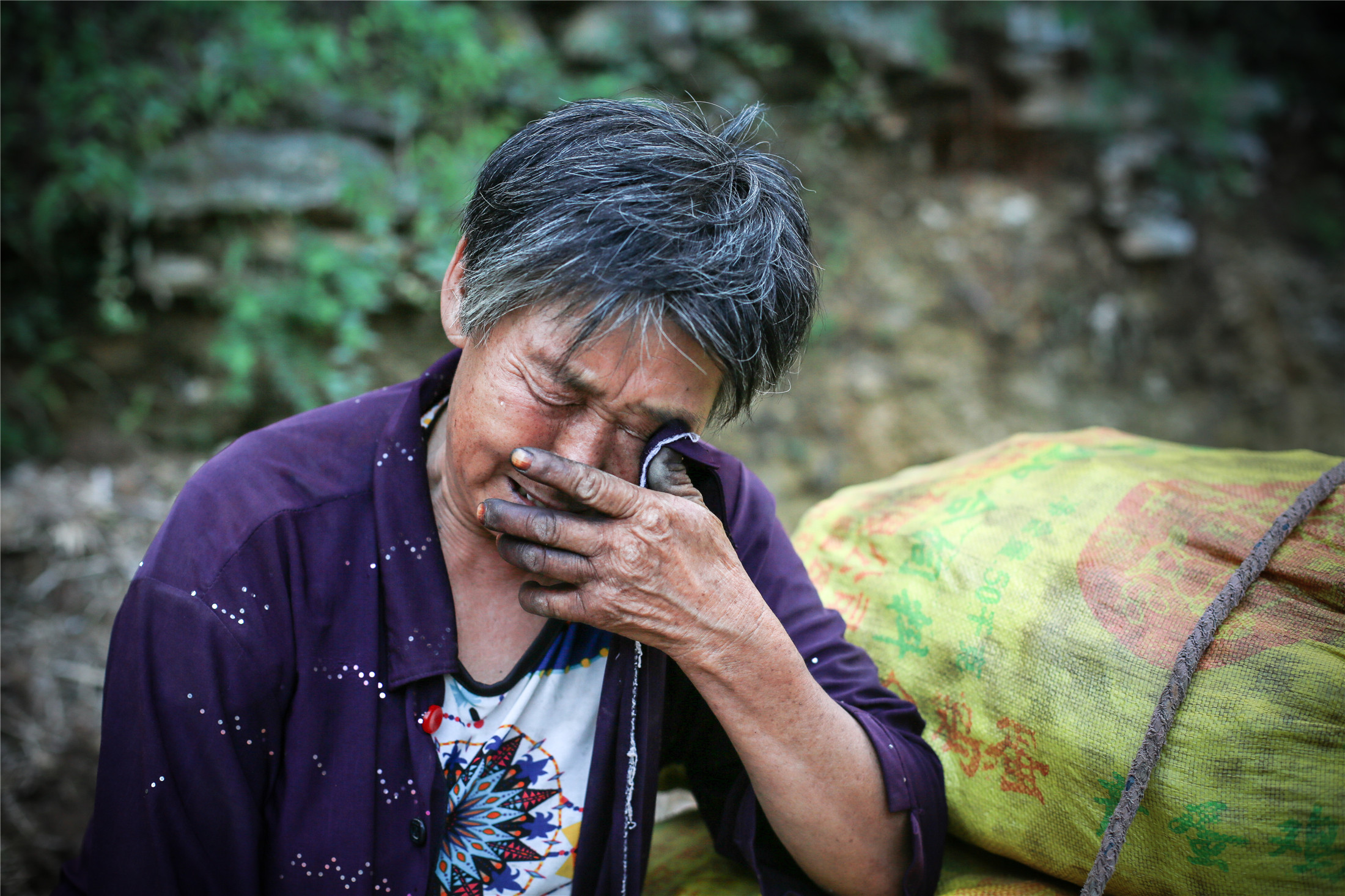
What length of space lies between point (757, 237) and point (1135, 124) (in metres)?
4.96

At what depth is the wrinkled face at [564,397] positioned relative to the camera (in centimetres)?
123

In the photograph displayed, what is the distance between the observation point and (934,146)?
4.95 meters

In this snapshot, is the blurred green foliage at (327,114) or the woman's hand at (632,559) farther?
the blurred green foliage at (327,114)

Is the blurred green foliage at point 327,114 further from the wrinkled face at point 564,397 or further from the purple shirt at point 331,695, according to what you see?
the wrinkled face at point 564,397

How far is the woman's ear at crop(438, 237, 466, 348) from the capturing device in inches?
55.2

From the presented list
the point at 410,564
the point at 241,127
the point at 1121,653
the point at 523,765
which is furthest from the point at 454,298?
the point at 241,127

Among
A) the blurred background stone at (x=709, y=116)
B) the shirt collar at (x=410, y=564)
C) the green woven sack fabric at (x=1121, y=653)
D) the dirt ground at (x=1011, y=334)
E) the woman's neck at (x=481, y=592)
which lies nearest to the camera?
the green woven sack fabric at (x=1121, y=653)

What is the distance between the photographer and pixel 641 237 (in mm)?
1216

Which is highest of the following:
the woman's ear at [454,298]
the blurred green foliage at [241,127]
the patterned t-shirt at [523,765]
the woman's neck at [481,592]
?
the blurred green foliage at [241,127]

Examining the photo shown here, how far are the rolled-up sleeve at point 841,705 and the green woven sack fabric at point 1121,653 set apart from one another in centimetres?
7

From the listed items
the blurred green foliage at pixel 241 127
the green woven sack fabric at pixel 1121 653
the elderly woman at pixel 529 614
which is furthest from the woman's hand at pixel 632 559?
the blurred green foliage at pixel 241 127

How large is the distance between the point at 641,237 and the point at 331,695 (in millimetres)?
870

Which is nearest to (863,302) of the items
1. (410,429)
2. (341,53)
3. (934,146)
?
(934,146)

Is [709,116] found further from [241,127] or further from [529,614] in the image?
[529,614]
